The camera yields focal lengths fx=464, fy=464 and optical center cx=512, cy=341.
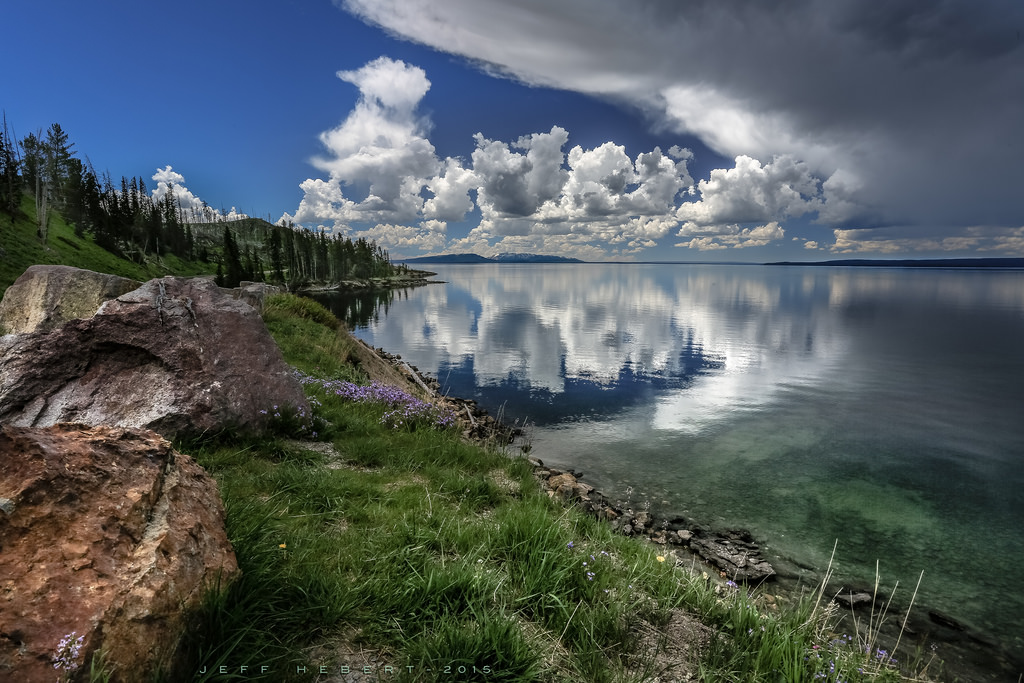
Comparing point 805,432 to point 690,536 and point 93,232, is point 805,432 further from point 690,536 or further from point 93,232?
point 93,232

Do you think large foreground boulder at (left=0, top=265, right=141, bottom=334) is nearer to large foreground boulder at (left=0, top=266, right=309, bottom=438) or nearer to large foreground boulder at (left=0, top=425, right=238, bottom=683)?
large foreground boulder at (left=0, top=266, right=309, bottom=438)

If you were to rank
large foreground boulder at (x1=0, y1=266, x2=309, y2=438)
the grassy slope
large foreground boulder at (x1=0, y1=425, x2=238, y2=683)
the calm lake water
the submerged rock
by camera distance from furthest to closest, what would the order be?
1. the calm lake water
2. the submerged rock
3. large foreground boulder at (x1=0, y1=266, x2=309, y2=438)
4. the grassy slope
5. large foreground boulder at (x1=0, y1=425, x2=238, y2=683)

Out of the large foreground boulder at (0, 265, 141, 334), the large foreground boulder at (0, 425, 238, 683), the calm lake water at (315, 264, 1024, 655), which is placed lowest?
the calm lake water at (315, 264, 1024, 655)

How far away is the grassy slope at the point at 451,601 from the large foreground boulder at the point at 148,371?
2.51ft

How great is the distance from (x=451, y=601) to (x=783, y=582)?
958cm

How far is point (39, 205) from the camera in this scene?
75.2 metres

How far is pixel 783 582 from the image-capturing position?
10.1 metres

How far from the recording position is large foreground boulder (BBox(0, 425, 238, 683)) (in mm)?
2273

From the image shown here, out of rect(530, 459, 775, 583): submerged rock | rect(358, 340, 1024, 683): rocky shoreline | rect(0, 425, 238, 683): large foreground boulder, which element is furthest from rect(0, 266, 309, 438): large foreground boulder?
rect(530, 459, 775, 583): submerged rock

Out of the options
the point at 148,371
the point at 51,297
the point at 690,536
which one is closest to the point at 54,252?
the point at 51,297

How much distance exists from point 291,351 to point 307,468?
10191 mm

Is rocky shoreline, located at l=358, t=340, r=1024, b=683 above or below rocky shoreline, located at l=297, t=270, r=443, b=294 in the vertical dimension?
below

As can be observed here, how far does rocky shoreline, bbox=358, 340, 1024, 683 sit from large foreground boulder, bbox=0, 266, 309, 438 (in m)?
5.65

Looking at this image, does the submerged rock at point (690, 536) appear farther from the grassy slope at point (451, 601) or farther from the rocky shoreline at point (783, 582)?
the grassy slope at point (451, 601)
